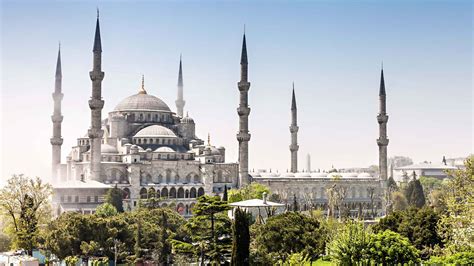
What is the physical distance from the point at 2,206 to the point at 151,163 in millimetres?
25942

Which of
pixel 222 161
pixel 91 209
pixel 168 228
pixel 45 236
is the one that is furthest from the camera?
pixel 222 161

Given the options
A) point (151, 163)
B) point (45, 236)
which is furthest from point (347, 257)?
point (151, 163)

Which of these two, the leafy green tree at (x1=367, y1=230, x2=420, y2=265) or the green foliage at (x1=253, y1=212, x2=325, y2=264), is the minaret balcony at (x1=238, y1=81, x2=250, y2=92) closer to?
the green foliage at (x1=253, y1=212, x2=325, y2=264)

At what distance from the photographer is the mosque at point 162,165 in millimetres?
53688

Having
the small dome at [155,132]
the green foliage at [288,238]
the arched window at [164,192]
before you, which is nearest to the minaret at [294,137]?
the small dome at [155,132]

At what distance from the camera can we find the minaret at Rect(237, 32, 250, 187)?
59.8 m

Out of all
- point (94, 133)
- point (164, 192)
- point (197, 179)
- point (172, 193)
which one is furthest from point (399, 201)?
point (94, 133)

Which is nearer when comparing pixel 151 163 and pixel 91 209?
pixel 91 209

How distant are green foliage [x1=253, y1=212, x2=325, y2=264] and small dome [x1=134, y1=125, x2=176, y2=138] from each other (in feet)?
108

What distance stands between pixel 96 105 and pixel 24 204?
81.0ft

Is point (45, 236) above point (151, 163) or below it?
below

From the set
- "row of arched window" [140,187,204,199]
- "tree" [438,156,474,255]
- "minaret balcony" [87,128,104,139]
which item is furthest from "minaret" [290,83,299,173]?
"tree" [438,156,474,255]

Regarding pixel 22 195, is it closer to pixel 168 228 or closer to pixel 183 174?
pixel 168 228

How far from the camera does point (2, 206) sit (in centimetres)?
3102
